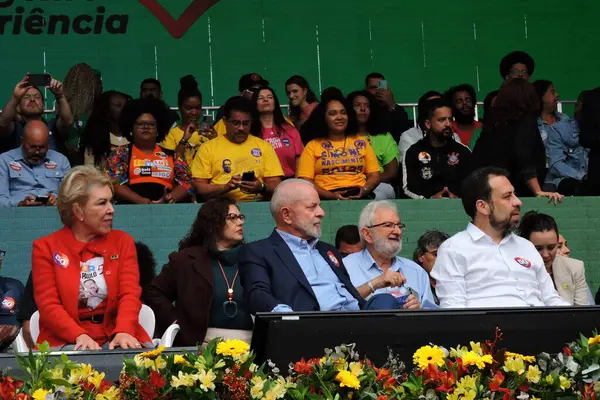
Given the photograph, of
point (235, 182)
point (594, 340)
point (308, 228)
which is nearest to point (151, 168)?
point (235, 182)

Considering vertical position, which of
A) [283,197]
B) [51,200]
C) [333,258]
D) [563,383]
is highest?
[51,200]

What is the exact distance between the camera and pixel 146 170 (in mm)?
8492

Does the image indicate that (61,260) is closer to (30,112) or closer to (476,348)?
(476,348)

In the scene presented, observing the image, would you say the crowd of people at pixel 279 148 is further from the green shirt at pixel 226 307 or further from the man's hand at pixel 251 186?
the green shirt at pixel 226 307

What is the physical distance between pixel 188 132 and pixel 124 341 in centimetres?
391

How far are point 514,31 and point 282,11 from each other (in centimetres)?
221

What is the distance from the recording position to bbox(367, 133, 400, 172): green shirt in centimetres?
920

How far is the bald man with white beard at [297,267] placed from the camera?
550 cm

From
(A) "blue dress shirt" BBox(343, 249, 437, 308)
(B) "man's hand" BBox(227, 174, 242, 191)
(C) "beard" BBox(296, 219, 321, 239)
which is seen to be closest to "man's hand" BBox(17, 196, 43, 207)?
(B) "man's hand" BBox(227, 174, 242, 191)

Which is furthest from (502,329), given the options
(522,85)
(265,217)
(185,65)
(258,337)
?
(185,65)

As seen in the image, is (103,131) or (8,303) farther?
(103,131)

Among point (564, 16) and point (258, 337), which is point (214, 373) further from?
point (564, 16)

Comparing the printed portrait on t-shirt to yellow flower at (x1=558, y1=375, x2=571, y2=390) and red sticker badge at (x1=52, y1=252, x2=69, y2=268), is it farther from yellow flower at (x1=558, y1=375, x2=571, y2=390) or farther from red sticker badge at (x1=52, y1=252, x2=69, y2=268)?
yellow flower at (x1=558, y1=375, x2=571, y2=390)

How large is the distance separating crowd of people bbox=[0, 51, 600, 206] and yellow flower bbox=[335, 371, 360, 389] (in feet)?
15.2
